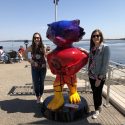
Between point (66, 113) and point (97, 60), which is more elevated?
point (97, 60)

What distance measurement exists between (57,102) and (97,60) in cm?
122

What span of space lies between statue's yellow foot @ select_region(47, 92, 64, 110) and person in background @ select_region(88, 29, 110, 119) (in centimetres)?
72

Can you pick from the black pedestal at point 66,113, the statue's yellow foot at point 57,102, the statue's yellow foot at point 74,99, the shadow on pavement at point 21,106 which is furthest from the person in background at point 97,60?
the shadow on pavement at point 21,106

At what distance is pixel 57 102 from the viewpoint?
221 inches

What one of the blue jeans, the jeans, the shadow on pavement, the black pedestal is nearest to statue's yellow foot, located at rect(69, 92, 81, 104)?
the black pedestal

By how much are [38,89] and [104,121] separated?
1.79 m

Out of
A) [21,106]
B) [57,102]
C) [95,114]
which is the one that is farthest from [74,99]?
[21,106]

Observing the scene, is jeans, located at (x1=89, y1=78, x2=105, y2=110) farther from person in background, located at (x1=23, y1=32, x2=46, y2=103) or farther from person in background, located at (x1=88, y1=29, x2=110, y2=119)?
person in background, located at (x1=23, y1=32, x2=46, y2=103)

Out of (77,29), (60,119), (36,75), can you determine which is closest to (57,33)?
(77,29)

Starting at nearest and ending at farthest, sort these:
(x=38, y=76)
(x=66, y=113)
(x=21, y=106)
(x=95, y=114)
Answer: (x=66, y=113), (x=95, y=114), (x=38, y=76), (x=21, y=106)

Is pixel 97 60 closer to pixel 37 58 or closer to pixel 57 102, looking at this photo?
pixel 57 102

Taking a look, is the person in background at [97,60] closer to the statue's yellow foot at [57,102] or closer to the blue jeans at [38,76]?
the statue's yellow foot at [57,102]

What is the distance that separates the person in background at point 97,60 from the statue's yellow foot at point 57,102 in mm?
722

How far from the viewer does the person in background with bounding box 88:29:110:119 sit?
16.9ft
